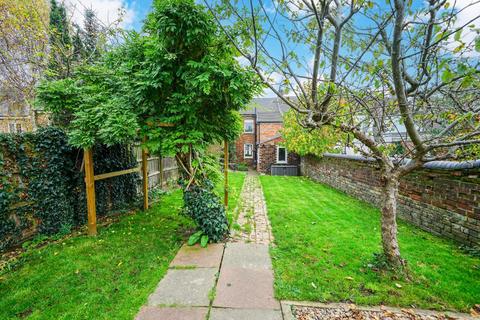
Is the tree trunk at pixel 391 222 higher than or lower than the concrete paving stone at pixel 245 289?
higher

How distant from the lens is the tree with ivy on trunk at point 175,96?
367 cm

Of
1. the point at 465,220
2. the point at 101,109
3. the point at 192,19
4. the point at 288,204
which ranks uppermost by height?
the point at 192,19

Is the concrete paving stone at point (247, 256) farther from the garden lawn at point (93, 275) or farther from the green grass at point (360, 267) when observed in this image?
the garden lawn at point (93, 275)

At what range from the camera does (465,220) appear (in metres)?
4.15

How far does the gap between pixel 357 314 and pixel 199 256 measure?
7.80 ft

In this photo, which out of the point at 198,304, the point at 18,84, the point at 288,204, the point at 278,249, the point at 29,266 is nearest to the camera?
the point at 198,304

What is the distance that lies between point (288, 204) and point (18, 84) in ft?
38.8

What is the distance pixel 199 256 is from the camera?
3.72 meters

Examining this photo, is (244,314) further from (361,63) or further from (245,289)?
→ (361,63)

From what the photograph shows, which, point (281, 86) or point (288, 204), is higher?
point (281, 86)

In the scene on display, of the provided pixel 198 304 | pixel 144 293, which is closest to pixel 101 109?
pixel 144 293

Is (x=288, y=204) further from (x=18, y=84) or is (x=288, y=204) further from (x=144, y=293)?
(x=18, y=84)

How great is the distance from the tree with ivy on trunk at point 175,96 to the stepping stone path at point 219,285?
581 mm

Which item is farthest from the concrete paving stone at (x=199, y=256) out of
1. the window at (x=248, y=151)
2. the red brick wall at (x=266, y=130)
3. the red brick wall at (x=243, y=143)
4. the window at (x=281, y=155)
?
the window at (x=248, y=151)
